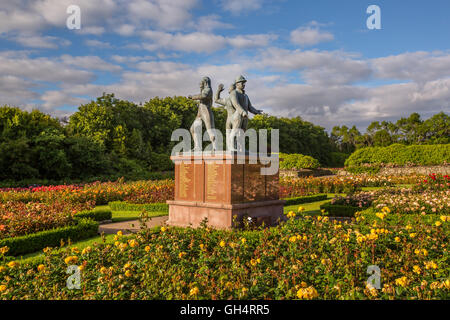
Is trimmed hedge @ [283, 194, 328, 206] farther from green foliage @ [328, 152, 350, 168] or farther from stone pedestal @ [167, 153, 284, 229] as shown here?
green foliage @ [328, 152, 350, 168]

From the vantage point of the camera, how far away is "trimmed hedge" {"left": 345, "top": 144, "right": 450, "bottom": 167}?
94.8 ft

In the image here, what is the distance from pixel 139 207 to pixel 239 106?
593 cm

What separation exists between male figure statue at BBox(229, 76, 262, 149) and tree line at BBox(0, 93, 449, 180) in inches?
606

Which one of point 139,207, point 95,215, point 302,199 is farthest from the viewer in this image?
point 302,199

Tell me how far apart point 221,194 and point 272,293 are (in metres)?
4.27

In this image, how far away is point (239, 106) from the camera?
8.85 metres

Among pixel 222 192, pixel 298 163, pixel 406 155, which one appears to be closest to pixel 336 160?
pixel 406 155

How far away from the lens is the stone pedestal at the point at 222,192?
8.23 m

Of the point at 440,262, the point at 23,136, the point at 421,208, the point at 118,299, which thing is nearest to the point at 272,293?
the point at 118,299

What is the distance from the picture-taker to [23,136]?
67.2ft

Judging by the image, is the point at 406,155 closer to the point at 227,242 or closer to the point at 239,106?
the point at 239,106

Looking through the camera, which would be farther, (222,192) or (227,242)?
(222,192)

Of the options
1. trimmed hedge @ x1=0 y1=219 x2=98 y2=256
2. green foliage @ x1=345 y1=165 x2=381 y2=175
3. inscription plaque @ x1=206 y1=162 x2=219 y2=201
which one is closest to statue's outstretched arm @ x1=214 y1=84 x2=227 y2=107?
inscription plaque @ x1=206 y1=162 x2=219 y2=201

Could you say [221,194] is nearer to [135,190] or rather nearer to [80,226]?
[80,226]
